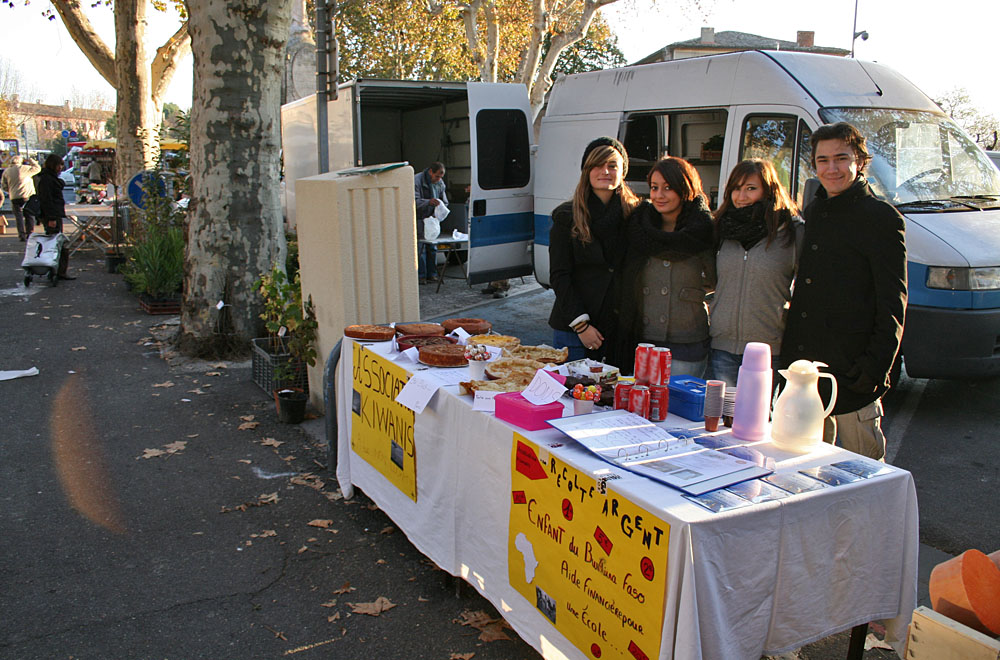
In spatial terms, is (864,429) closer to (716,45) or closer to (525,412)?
(525,412)

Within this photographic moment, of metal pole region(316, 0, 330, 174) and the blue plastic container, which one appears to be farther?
metal pole region(316, 0, 330, 174)

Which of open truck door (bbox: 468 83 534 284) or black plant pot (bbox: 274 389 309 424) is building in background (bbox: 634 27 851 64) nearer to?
open truck door (bbox: 468 83 534 284)

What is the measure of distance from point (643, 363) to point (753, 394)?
0.47 m

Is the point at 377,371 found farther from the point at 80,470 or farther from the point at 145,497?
the point at 80,470

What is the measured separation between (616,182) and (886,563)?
7.60 ft

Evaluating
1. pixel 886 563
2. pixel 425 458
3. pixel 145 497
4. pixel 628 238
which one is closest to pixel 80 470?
pixel 145 497

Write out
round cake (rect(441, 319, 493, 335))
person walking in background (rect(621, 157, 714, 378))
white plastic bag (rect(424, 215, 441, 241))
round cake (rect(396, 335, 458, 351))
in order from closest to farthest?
1. person walking in background (rect(621, 157, 714, 378))
2. round cake (rect(396, 335, 458, 351))
3. round cake (rect(441, 319, 493, 335))
4. white plastic bag (rect(424, 215, 441, 241))

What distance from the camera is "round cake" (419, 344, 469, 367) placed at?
3906 millimetres

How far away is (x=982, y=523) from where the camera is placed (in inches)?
172

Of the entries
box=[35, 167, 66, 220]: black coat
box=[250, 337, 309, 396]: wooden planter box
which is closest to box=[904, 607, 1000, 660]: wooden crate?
→ box=[250, 337, 309, 396]: wooden planter box

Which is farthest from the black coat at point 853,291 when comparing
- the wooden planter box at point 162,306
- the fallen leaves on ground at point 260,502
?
the wooden planter box at point 162,306

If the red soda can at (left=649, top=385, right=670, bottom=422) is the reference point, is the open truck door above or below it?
Answer: above

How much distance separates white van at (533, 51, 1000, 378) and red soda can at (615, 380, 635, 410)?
2156 millimetres

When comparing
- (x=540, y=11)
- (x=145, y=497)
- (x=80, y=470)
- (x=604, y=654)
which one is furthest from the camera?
(x=540, y=11)
